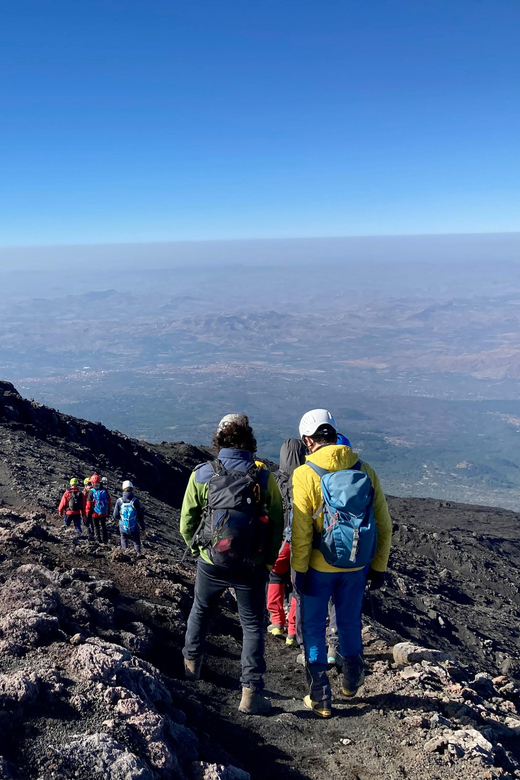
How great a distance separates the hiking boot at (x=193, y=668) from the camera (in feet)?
17.0

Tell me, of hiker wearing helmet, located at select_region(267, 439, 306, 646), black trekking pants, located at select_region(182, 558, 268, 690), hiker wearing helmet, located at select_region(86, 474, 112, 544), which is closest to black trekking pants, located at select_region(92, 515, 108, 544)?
hiker wearing helmet, located at select_region(86, 474, 112, 544)

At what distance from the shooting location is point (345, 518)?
4562 mm

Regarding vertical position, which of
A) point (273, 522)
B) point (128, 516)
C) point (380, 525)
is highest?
point (273, 522)

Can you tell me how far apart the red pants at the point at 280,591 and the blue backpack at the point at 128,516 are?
3781 millimetres

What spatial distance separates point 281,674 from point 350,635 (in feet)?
4.43

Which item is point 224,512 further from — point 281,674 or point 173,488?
point 173,488

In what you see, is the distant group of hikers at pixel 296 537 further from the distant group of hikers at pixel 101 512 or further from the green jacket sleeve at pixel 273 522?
the distant group of hikers at pixel 101 512

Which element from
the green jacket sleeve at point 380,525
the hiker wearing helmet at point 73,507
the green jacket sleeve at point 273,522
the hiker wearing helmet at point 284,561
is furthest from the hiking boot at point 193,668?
the hiker wearing helmet at point 73,507

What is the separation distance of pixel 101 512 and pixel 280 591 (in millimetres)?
5347

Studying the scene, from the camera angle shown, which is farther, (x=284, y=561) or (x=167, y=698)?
(x=284, y=561)

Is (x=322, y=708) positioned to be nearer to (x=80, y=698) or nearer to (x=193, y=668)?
(x=193, y=668)

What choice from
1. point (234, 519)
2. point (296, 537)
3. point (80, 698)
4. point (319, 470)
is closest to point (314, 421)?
point (319, 470)

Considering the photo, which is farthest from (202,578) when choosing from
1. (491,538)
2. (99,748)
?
(491,538)

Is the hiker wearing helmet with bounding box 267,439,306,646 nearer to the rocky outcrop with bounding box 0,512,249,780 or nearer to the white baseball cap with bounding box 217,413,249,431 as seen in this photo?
the white baseball cap with bounding box 217,413,249,431
